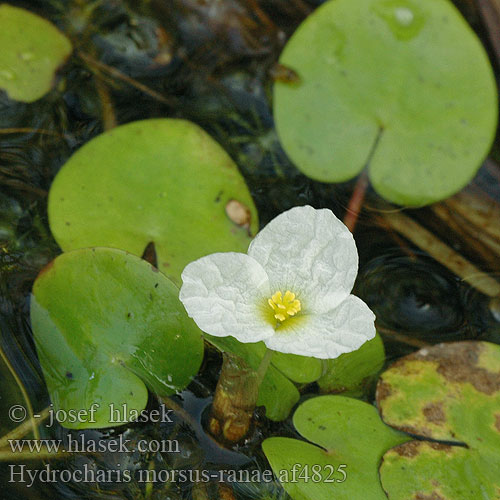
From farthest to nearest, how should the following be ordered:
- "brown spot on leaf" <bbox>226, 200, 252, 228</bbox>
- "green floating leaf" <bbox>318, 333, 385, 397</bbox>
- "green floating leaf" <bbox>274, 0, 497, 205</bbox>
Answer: "green floating leaf" <bbox>274, 0, 497, 205</bbox> → "brown spot on leaf" <bbox>226, 200, 252, 228</bbox> → "green floating leaf" <bbox>318, 333, 385, 397</bbox>

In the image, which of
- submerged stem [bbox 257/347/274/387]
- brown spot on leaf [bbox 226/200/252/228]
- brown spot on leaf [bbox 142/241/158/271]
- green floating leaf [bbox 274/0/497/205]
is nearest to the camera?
submerged stem [bbox 257/347/274/387]

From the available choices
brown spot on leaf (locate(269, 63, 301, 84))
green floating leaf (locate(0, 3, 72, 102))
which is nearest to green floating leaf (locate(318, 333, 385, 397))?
brown spot on leaf (locate(269, 63, 301, 84))

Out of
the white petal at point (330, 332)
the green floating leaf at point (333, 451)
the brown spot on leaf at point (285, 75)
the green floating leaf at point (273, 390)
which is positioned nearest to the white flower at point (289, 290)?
the white petal at point (330, 332)

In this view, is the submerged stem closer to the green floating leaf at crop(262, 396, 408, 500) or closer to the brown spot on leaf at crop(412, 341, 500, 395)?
the green floating leaf at crop(262, 396, 408, 500)

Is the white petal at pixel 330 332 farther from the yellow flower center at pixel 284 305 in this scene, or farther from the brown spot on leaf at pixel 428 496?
the brown spot on leaf at pixel 428 496

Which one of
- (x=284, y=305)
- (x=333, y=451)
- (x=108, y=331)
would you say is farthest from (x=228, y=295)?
(x=333, y=451)

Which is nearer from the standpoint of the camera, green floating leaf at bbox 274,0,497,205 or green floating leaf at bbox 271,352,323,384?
green floating leaf at bbox 271,352,323,384

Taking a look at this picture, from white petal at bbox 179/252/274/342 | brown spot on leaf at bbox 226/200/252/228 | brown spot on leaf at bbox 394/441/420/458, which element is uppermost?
white petal at bbox 179/252/274/342
